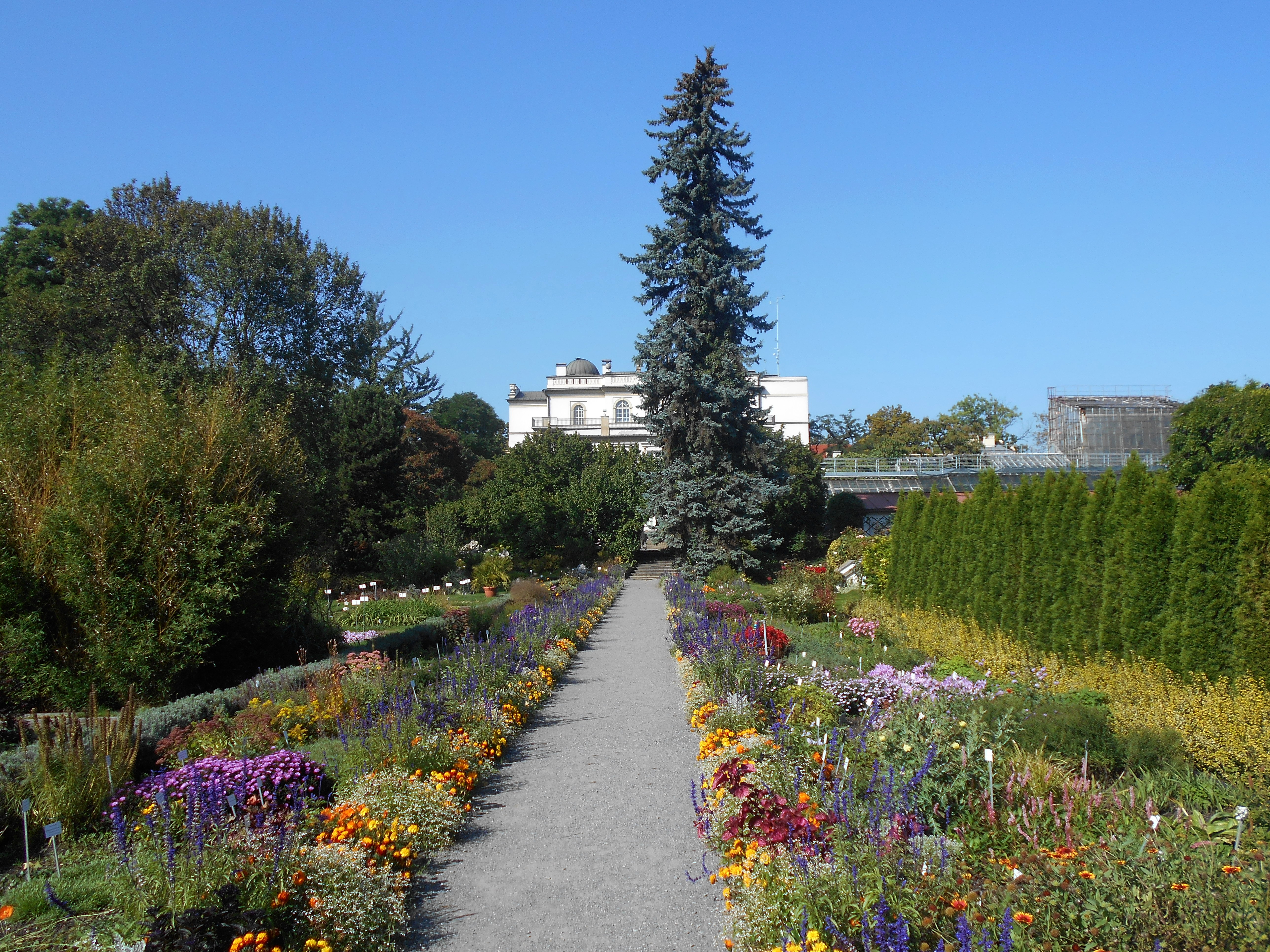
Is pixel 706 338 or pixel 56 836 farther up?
pixel 706 338

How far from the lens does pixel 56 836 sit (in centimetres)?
436

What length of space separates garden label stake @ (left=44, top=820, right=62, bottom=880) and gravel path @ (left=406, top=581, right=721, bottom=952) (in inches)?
66.5

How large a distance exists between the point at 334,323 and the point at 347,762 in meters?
20.0

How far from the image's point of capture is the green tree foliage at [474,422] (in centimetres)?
6544

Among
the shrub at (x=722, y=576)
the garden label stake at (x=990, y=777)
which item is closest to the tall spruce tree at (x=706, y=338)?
the shrub at (x=722, y=576)

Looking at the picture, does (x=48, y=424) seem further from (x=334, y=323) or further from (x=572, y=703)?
(x=334, y=323)

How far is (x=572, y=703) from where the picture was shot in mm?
9930

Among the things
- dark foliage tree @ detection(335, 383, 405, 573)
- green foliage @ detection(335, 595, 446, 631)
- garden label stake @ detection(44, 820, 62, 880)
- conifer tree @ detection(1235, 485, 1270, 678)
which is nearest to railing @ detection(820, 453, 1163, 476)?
dark foliage tree @ detection(335, 383, 405, 573)

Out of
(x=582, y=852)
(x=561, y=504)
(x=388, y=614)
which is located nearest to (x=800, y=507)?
(x=561, y=504)

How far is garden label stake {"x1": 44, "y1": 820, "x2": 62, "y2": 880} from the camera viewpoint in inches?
147

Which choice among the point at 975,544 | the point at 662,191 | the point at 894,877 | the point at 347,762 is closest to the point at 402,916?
the point at 347,762

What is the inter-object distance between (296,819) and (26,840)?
1.34 metres

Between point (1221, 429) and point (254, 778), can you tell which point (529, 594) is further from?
point (1221, 429)

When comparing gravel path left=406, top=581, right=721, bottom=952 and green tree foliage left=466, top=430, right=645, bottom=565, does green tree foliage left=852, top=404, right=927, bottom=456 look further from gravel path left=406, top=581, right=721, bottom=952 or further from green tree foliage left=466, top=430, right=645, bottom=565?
gravel path left=406, top=581, right=721, bottom=952
